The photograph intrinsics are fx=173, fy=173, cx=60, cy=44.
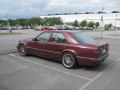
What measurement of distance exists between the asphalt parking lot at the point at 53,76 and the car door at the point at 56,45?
17.6 inches

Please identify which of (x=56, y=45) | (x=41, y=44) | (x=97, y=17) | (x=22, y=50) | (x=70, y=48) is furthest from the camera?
(x=97, y=17)

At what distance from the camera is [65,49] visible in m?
7.14

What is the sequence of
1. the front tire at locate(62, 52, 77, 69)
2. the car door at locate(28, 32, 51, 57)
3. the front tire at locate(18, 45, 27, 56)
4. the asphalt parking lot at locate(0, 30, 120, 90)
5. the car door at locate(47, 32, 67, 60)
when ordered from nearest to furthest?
the asphalt parking lot at locate(0, 30, 120, 90) → the front tire at locate(62, 52, 77, 69) → the car door at locate(47, 32, 67, 60) → the car door at locate(28, 32, 51, 57) → the front tire at locate(18, 45, 27, 56)

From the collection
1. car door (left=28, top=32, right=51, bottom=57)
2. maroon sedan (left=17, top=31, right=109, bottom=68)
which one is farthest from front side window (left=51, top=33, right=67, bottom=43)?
car door (left=28, top=32, right=51, bottom=57)

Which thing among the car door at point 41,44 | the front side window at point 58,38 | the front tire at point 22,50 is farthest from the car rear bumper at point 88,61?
the front tire at point 22,50

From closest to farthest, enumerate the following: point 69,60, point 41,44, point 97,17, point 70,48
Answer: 1. point 70,48
2. point 69,60
3. point 41,44
4. point 97,17

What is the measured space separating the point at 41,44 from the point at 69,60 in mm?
1717

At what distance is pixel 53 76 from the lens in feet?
19.7

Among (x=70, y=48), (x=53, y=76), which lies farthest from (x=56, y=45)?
(x=53, y=76)

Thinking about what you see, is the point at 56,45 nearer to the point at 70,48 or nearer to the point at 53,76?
the point at 70,48

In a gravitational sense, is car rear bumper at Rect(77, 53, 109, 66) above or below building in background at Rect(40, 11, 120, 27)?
below

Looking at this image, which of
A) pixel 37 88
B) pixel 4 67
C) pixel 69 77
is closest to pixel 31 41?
pixel 4 67

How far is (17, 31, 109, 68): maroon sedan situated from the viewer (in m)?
6.60

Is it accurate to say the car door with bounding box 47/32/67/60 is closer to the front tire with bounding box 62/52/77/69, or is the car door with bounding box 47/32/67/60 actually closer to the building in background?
the front tire with bounding box 62/52/77/69
